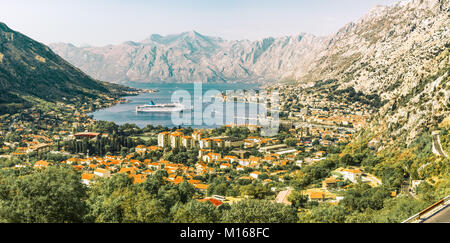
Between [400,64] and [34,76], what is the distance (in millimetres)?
91911

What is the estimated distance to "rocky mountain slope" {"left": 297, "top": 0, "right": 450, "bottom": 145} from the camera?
27.8 metres

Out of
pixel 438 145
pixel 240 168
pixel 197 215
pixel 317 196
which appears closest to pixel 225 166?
pixel 240 168

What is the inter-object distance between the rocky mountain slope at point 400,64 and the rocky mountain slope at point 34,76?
6813 centimetres

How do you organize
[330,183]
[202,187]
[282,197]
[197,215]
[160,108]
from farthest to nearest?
[160,108], [202,187], [330,183], [282,197], [197,215]

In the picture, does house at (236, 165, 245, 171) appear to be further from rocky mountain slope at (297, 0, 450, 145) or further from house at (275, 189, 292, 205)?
rocky mountain slope at (297, 0, 450, 145)

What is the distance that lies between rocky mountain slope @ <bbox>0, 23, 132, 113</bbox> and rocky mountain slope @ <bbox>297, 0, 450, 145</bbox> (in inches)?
2682

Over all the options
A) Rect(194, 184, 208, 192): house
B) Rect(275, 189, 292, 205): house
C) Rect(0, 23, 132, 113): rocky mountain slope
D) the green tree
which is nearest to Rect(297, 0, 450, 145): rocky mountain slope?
Rect(275, 189, 292, 205): house

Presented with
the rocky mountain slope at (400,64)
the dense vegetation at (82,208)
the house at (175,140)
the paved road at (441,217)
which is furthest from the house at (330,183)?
the house at (175,140)

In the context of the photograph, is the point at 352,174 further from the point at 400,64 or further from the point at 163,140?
the point at 400,64

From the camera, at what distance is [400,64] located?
67.6 metres

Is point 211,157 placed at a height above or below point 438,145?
below
